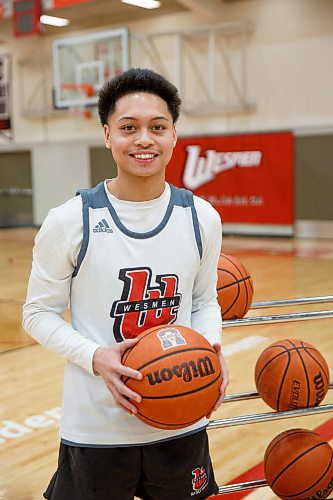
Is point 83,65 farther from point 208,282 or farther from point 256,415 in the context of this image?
point 208,282

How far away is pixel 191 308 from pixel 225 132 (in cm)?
1076

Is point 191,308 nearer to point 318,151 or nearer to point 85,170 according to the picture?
point 318,151

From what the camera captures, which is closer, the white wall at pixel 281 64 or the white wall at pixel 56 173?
the white wall at pixel 281 64

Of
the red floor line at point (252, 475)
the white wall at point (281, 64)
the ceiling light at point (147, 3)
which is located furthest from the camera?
the ceiling light at point (147, 3)

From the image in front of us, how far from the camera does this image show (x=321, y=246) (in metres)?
10.6

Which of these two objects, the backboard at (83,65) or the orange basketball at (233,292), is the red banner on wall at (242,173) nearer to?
the backboard at (83,65)

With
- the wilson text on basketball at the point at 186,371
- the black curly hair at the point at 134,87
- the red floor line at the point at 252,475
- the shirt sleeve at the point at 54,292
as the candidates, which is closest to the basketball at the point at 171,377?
the wilson text on basketball at the point at 186,371

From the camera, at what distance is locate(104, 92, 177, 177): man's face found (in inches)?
62.9

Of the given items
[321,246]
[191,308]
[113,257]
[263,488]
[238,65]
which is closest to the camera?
[113,257]

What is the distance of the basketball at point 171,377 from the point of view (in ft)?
5.06

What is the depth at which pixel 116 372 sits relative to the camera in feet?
4.95

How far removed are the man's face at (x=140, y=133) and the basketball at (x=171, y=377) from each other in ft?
1.36

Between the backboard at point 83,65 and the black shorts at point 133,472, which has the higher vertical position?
the backboard at point 83,65

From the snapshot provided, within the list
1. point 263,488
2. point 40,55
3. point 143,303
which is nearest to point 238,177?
point 40,55
